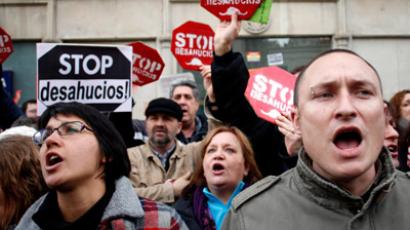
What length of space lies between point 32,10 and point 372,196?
36.7 feet

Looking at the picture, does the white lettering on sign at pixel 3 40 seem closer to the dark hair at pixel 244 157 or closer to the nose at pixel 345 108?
the dark hair at pixel 244 157

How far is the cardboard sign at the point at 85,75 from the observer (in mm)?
4047

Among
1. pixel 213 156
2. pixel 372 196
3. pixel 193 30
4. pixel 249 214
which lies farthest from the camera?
pixel 193 30

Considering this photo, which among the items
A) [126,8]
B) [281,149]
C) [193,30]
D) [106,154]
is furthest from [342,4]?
[106,154]

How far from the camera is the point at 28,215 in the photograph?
8.84 feet

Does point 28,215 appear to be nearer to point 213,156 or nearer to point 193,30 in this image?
point 213,156

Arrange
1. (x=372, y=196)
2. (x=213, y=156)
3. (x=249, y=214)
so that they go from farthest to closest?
1. (x=213, y=156)
2. (x=249, y=214)
3. (x=372, y=196)

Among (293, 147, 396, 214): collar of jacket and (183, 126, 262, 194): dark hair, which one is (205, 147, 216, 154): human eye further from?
(293, 147, 396, 214): collar of jacket

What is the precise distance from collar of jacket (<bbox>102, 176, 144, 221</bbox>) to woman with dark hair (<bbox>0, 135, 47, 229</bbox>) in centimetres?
60

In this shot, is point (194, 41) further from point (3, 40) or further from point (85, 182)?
point (85, 182)

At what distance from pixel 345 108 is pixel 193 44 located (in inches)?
Answer: 184

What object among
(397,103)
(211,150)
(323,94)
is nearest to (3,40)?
(211,150)

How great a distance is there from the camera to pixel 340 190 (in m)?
1.83

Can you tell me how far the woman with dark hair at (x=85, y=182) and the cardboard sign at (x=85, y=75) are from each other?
128cm
